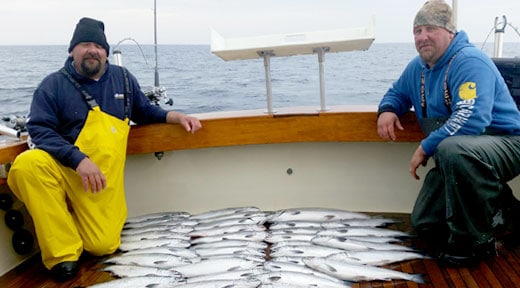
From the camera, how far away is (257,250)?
10.2ft

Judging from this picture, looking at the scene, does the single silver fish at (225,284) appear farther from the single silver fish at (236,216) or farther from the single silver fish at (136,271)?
the single silver fish at (236,216)

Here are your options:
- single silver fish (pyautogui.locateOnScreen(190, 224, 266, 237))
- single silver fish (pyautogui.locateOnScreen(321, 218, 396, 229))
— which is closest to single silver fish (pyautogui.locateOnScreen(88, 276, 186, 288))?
single silver fish (pyautogui.locateOnScreen(190, 224, 266, 237))

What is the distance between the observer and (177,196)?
3.86 metres

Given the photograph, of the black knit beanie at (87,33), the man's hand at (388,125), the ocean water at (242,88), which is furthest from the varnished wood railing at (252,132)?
the ocean water at (242,88)

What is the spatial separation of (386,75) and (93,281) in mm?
18580

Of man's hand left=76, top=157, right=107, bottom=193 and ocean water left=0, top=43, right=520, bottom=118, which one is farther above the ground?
ocean water left=0, top=43, right=520, bottom=118

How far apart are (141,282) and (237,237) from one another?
810mm

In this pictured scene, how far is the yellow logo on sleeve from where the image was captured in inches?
105

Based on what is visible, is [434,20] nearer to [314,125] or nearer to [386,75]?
[314,125]

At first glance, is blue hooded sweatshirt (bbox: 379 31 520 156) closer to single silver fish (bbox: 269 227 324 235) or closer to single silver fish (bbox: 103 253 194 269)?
single silver fish (bbox: 269 227 324 235)

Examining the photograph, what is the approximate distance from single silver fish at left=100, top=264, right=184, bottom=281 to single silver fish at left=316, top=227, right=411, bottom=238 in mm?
1067

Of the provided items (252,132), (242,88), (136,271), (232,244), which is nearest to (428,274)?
(232,244)

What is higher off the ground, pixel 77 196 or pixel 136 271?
pixel 77 196

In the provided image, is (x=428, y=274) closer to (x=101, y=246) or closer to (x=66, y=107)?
(x=101, y=246)
